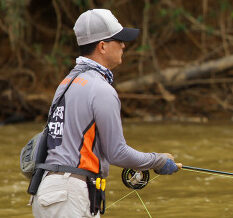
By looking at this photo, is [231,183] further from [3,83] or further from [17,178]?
[3,83]

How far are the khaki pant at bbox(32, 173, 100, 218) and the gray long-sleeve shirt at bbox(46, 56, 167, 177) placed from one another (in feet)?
0.28

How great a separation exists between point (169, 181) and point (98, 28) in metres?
4.33

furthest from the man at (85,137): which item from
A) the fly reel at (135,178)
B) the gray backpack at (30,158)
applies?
the fly reel at (135,178)

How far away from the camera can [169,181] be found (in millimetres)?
7586

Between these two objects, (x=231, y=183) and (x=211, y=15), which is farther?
(x=211, y=15)

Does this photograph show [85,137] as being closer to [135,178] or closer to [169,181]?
[135,178]

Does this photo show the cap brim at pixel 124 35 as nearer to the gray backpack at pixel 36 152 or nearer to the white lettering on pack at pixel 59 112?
the gray backpack at pixel 36 152

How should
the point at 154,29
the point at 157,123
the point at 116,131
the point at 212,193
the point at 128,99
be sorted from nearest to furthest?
the point at 116,131, the point at 212,193, the point at 157,123, the point at 128,99, the point at 154,29

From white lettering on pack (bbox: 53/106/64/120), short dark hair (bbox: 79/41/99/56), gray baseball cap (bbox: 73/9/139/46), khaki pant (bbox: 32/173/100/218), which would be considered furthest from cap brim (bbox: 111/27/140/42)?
khaki pant (bbox: 32/173/100/218)

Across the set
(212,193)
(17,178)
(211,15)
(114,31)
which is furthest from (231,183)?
(211,15)

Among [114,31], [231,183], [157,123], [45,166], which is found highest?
[114,31]

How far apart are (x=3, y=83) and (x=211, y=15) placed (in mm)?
4131

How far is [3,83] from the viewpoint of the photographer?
13.2 m

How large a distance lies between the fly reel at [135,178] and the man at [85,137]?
A: 14.7 inches
